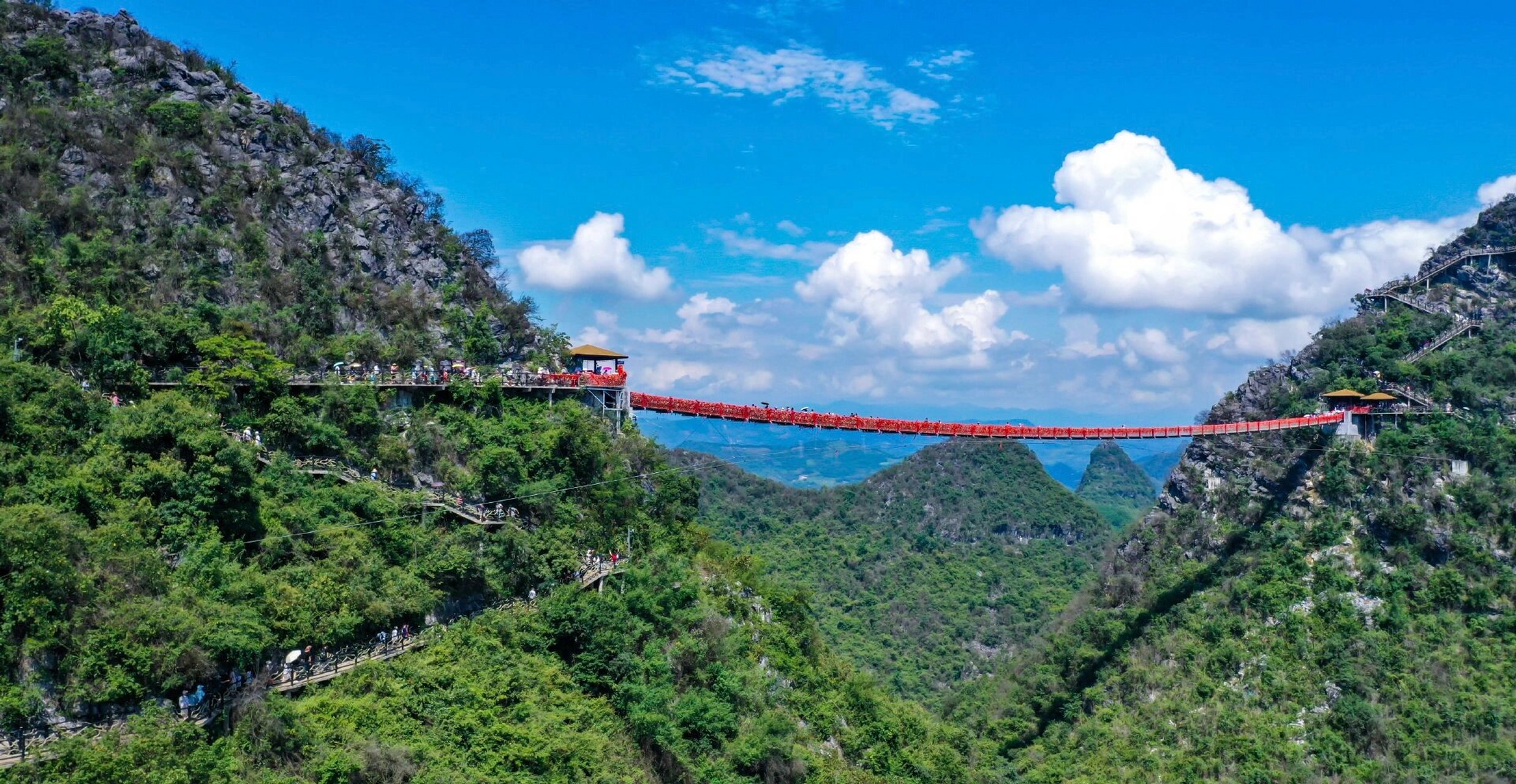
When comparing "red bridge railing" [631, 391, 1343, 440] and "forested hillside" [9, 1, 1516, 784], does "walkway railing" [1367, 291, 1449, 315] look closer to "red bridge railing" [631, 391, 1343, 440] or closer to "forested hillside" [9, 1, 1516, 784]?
"forested hillside" [9, 1, 1516, 784]

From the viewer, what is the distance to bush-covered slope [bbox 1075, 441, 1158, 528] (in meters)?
153

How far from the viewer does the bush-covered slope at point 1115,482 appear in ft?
501

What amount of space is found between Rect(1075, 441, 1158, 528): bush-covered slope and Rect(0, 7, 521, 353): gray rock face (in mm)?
122695

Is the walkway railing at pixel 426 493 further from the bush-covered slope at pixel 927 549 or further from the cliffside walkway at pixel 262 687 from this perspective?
the bush-covered slope at pixel 927 549

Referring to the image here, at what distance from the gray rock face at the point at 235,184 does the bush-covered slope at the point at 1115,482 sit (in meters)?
123

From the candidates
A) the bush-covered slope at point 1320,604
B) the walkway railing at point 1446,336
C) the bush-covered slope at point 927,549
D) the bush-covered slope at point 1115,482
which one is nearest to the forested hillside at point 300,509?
the bush-covered slope at point 1320,604

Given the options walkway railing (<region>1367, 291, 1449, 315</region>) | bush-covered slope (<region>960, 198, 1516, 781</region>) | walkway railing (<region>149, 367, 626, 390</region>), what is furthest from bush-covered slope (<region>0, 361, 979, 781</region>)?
walkway railing (<region>1367, 291, 1449, 315</region>)

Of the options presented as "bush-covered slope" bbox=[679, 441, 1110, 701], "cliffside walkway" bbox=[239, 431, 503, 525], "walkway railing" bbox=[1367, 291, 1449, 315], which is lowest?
"bush-covered slope" bbox=[679, 441, 1110, 701]

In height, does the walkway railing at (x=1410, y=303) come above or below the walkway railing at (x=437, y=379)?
above

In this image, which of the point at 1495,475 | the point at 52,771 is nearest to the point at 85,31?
the point at 52,771

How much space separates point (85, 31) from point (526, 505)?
28.7 m

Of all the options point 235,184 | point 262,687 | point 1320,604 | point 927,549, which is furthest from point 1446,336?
point 235,184

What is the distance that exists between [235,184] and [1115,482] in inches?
5698

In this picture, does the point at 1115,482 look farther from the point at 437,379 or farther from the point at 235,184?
the point at 235,184
